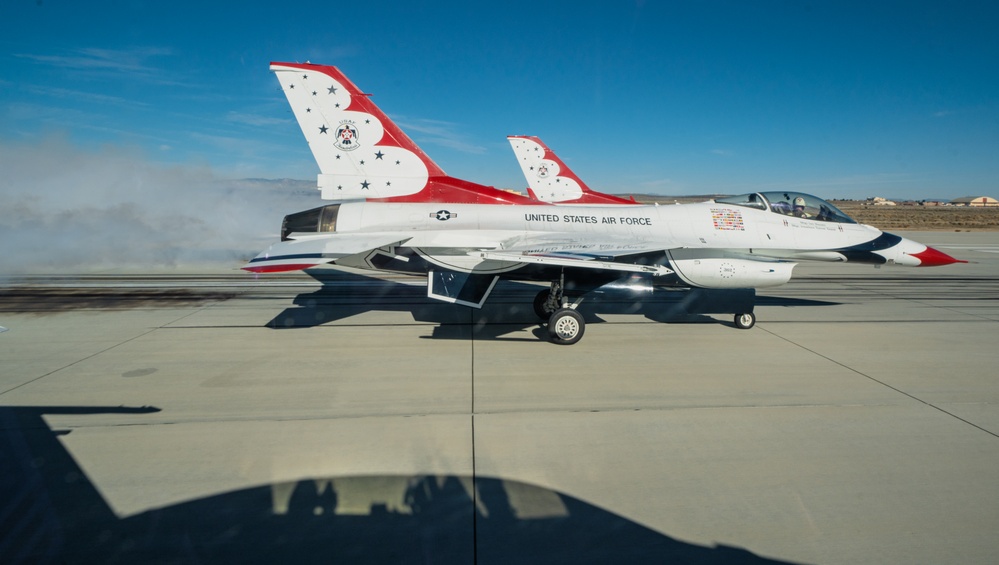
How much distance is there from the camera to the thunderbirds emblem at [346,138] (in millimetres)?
9867

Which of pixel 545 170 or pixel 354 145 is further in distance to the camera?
pixel 545 170

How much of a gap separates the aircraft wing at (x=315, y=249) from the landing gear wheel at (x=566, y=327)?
312 centimetres

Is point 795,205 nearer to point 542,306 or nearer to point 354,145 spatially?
point 542,306

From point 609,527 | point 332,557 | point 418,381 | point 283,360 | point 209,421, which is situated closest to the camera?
point 332,557

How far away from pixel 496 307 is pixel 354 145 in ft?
14.9

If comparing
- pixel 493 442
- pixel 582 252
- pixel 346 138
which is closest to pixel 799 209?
pixel 582 252

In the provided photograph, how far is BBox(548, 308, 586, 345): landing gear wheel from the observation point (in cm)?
848

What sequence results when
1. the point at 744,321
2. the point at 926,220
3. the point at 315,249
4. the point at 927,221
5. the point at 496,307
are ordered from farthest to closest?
1. the point at 926,220
2. the point at 927,221
3. the point at 496,307
4. the point at 744,321
5. the point at 315,249

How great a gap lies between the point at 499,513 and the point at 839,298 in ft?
41.2

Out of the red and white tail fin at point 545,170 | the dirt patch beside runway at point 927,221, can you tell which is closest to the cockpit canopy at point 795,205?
the red and white tail fin at point 545,170

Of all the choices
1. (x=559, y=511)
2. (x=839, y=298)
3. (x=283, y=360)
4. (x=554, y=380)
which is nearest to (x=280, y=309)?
Result: (x=283, y=360)

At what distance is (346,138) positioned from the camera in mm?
9891

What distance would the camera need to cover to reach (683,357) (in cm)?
786

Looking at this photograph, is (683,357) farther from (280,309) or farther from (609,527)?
(280,309)
